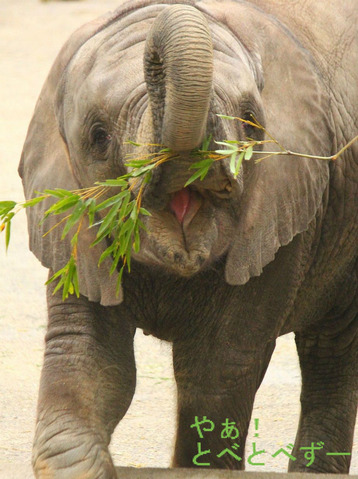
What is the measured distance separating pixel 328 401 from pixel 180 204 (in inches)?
82.0

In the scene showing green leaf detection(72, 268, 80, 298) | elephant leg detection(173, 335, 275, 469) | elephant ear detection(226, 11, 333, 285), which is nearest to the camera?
green leaf detection(72, 268, 80, 298)

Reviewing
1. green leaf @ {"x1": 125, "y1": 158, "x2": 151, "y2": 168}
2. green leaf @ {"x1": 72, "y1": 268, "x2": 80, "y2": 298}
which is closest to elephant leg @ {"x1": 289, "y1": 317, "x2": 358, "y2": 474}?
green leaf @ {"x1": 72, "y1": 268, "x2": 80, "y2": 298}

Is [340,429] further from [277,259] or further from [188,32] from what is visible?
[188,32]

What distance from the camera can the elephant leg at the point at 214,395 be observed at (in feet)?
13.8

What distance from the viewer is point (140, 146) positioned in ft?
11.5

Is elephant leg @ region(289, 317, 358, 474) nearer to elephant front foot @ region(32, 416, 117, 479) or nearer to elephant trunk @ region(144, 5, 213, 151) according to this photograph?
elephant front foot @ region(32, 416, 117, 479)

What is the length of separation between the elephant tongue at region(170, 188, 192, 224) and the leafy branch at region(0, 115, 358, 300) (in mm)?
90

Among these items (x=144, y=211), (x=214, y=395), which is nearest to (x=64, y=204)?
(x=144, y=211)

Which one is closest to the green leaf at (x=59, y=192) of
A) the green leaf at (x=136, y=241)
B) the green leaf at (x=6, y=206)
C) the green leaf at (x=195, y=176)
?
the green leaf at (x=6, y=206)

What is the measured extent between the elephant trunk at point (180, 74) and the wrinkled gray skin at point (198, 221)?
92mm

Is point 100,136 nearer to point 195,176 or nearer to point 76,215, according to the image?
point 76,215

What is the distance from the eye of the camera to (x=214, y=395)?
420 centimetres

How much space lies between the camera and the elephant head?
327cm

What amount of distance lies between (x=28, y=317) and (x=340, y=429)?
2557mm
